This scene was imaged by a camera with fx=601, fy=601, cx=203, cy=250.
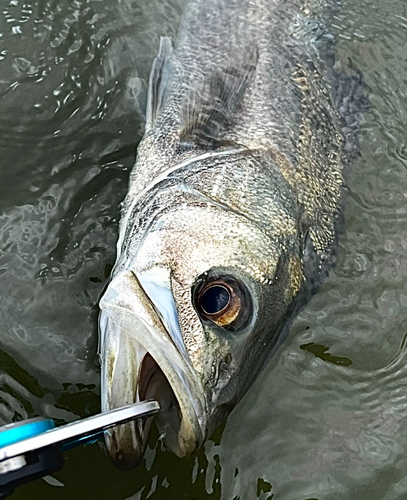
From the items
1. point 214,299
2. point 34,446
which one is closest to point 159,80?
point 214,299

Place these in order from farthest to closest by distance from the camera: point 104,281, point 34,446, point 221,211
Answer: point 104,281 → point 221,211 → point 34,446

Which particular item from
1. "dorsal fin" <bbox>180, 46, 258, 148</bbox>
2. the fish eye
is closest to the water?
"dorsal fin" <bbox>180, 46, 258, 148</bbox>

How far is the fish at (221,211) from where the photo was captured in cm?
209

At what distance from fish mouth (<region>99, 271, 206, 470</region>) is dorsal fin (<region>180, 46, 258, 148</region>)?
3.28 ft

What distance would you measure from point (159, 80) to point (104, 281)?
120 centimetres

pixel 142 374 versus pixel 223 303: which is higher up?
pixel 223 303

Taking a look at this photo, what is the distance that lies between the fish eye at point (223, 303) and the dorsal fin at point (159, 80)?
1238mm

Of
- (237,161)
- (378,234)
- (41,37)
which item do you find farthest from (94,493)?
(41,37)

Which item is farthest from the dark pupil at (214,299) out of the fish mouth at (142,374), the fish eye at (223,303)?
the fish mouth at (142,374)

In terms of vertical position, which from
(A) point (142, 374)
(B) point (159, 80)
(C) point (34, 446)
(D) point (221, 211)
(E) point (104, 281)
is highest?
(B) point (159, 80)

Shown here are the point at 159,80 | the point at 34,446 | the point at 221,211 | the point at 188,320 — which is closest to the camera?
the point at 34,446

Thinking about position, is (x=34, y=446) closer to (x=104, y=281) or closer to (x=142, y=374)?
(x=142, y=374)

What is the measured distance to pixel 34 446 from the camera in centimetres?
164

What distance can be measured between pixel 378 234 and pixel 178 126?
4.39 ft
